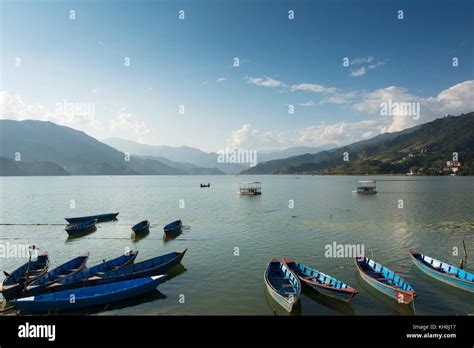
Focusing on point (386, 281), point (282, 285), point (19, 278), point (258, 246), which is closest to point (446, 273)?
point (386, 281)

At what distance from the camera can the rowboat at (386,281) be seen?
2357 cm

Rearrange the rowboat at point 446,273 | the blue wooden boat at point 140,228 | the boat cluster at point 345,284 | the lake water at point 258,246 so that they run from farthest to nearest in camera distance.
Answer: the blue wooden boat at point 140,228
the rowboat at point 446,273
the lake water at point 258,246
the boat cluster at point 345,284

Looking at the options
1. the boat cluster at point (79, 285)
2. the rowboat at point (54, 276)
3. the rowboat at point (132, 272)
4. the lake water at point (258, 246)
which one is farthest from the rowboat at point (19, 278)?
the lake water at point (258, 246)

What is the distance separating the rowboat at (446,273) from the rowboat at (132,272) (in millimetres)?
27098

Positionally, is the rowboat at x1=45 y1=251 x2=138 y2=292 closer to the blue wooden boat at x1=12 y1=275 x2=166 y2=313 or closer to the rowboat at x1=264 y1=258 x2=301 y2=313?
the blue wooden boat at x1=12 y1=275 x2=166 y2=313

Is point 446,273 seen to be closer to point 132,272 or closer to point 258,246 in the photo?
point 258,246

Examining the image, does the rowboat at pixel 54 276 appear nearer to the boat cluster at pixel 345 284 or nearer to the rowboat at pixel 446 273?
the boat cluster at pixel 345 284

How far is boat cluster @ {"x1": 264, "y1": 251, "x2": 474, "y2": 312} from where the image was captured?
23678 mm

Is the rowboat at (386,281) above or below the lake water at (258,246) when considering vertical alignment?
above

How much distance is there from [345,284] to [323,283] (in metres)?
2.28

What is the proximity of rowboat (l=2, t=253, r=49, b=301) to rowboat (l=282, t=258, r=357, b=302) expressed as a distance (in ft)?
77.6

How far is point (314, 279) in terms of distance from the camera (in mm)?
27656

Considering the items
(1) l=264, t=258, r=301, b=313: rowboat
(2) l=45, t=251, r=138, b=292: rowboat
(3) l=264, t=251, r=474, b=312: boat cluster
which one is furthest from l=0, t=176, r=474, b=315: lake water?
(2) l=45, t=251, r=138, b=292: rowboat
